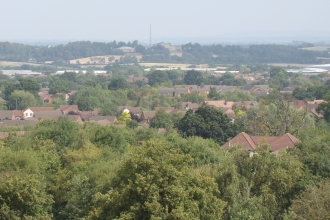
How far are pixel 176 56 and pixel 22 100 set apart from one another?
307 feet

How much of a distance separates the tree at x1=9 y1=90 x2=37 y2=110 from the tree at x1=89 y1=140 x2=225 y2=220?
35499mm

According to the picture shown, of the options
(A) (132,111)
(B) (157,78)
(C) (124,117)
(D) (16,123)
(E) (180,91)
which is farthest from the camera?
(B) (157,78)

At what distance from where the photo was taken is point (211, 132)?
30.2 metres

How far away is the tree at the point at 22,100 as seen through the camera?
47250 mm

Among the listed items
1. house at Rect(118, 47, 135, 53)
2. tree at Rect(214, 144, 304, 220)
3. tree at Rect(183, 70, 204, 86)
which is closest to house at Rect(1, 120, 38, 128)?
tree at Rect(214, 144, 304, 220)

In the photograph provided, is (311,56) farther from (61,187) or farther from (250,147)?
(61,187)

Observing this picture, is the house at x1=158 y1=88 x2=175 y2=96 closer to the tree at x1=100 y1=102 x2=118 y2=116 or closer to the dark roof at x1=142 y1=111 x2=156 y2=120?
the tree at x1=100 y1=102 x2=118 y2=116

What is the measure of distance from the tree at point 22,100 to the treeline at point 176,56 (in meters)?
80.6

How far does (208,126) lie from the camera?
30.3 m

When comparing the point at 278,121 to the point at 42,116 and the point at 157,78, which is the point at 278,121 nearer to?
the point at 42,116

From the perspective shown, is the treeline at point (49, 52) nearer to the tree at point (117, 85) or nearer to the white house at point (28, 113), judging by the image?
the tree at point (117, 85)

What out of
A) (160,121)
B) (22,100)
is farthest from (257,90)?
(160,121)

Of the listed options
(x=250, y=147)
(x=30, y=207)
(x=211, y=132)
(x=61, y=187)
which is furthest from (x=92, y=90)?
(x=30, y=207)

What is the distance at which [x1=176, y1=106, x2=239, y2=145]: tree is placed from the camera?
30.2 metres
